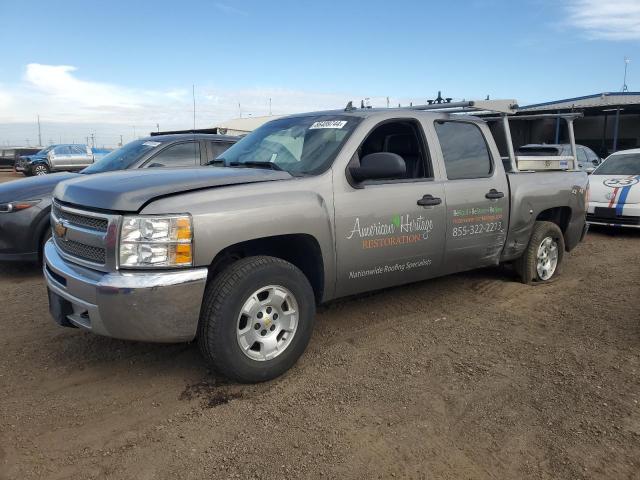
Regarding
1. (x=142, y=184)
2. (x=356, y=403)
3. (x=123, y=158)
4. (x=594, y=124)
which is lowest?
(x=356, y=403)

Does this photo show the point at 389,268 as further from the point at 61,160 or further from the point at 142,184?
the point at 61,160

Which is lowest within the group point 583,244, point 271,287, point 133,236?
point 583,244

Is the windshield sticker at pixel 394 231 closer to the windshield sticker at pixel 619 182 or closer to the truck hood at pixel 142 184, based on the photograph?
the truck hood at pixel 142 184

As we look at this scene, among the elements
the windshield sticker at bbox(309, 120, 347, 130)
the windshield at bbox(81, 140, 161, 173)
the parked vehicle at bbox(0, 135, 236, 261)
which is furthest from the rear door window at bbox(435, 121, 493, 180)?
the windshield at bbox(81, 140, 161, 173)

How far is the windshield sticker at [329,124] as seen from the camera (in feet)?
13.8

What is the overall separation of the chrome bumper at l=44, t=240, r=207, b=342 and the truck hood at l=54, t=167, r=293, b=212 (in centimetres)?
42

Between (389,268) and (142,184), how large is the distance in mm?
1980

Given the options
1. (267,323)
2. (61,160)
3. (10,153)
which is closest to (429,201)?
(267,323)

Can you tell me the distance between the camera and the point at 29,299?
5238 mm

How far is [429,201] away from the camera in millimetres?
4332

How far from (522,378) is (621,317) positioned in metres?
1.84

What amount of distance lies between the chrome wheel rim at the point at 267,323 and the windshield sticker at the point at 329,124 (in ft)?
4.88

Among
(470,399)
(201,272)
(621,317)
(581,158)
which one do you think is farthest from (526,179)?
(581,158)

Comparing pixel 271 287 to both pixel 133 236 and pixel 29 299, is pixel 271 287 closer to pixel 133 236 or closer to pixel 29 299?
pixel 133 236
